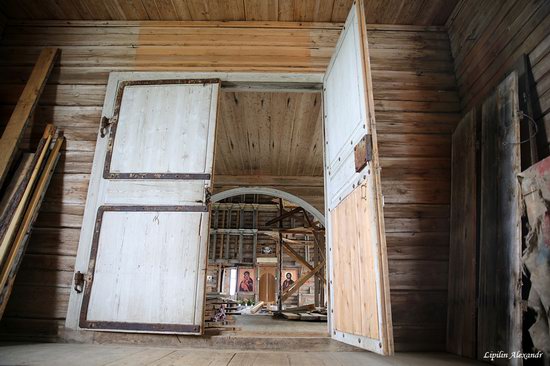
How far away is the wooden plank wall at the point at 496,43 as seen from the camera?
86.1 inches

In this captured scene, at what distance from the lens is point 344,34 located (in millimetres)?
2781

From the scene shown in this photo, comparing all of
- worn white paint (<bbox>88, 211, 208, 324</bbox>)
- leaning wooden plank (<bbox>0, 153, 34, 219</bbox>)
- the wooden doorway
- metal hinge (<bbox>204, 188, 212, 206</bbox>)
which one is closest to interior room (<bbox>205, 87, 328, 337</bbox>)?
metal hinge (<bbox>204, 188, 212, 206</bbox>)

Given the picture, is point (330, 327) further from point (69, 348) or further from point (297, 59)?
point (297, 59)

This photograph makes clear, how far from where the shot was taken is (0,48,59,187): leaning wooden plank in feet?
9.21

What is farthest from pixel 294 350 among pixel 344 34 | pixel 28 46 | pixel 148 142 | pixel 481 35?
pixel 28 46

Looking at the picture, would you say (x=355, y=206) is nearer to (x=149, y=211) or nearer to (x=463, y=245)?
(x=463, y=245)

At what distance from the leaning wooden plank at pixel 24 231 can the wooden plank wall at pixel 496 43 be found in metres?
3.75

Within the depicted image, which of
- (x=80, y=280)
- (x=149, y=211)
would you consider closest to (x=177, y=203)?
(x=149, y=211)

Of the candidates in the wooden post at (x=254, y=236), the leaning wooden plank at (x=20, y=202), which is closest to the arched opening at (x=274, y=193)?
the leaning wooden plank at (x=20, y=202)

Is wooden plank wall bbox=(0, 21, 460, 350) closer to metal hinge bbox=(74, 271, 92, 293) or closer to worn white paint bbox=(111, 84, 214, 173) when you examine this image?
metal hinge bbox=(74, 271, 92, 293)

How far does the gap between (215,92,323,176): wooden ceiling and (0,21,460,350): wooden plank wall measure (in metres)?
1.21

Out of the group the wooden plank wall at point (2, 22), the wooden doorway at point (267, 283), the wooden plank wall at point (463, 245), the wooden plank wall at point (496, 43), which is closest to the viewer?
the wooden plank wall at point (496, 43)

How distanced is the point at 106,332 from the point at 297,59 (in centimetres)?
298

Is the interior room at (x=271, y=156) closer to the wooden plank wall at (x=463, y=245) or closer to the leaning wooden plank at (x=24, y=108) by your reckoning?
the wooden plank wall at (x=463, y=245)
